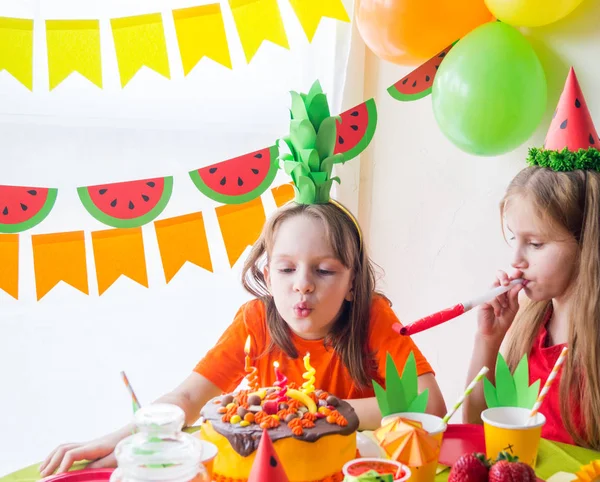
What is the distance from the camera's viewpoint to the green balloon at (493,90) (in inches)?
68.4

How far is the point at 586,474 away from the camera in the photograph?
1030 millimetres

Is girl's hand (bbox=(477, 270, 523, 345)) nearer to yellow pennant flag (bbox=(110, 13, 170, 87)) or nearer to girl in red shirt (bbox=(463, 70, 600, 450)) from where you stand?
girl in red shirt (bbox=(463, 70, 600, 450))

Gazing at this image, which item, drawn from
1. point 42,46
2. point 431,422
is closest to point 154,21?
point 42,46

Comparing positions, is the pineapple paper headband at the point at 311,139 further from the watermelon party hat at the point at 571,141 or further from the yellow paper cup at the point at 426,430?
the yellow paper cup at the point at 426,430

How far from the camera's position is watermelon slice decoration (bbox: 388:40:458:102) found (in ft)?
6.62

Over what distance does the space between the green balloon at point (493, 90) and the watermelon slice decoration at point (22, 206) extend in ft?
3.23

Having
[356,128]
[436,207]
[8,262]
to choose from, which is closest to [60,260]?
[8,262]

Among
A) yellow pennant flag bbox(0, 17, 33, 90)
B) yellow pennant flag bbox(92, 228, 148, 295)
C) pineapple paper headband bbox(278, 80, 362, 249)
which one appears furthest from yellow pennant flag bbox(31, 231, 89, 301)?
pineapple paper headband bbox(278, 80, 362, 249)

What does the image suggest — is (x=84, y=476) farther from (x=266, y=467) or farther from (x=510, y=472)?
(x=510, y=472)

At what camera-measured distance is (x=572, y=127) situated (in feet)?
5.10

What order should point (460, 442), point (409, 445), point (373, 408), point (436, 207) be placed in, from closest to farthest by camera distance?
point (409, 445)
point (460, 442)
point (373, 408)
point (436, 207)

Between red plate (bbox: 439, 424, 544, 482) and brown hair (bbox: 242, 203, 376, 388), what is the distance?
0.31 m

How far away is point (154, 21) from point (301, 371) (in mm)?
959

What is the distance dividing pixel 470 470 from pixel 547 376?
0.75 meters
